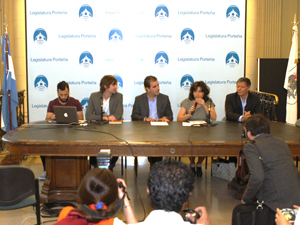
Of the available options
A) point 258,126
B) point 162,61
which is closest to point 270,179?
point 258,126

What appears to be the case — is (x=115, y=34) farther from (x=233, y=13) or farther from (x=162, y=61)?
(x=233, y=13)

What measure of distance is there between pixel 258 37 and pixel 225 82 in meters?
1.55

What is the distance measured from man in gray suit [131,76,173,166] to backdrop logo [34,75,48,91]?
1.79 m

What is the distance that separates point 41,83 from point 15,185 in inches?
142

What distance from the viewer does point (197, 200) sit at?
13.1 ft

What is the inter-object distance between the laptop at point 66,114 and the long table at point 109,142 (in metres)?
0.11

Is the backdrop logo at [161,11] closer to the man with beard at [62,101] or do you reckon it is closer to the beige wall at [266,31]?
the beige wall at [266,31]

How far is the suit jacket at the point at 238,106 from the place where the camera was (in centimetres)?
482

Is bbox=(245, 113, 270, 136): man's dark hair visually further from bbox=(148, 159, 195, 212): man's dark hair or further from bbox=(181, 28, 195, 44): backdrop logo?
bbox=(181, 28, 195, 44): backdrop logo

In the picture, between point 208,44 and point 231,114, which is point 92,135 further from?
point 208,44

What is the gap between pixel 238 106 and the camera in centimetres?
491

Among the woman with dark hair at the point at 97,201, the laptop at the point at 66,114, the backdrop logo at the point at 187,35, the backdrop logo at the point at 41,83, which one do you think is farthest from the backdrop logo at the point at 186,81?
the woman with dark hair at the point at 97,201

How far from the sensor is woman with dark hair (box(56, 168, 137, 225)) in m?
1.56

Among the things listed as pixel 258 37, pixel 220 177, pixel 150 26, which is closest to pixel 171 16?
pixel 150 26
